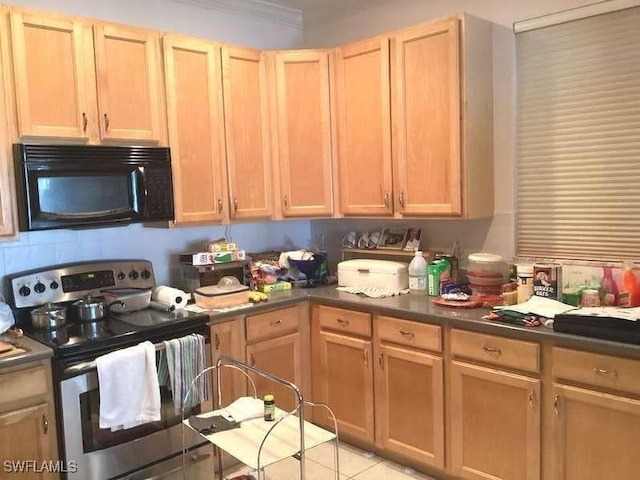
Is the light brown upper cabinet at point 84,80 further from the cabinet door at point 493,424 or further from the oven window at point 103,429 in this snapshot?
the cabinet door at point 493,424

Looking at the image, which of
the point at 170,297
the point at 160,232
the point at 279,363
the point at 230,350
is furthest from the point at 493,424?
the point at 160,232

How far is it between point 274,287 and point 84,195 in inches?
47.9

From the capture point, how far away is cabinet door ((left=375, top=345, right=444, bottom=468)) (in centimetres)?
279

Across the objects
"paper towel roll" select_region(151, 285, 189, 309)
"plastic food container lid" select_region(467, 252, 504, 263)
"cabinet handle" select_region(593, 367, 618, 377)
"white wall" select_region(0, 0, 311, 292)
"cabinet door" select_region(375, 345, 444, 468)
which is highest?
"white wall" select_region(0, 0, 311, 292)

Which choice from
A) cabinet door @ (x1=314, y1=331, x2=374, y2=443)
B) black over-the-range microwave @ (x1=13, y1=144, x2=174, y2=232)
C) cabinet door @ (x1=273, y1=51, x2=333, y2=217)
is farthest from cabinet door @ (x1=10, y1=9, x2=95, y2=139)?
cabinet door @ (x1=314, y1=331, x2=374, y2=443)

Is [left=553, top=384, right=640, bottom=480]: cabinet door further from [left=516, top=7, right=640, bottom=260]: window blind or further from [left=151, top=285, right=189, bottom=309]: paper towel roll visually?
[left=151, top=285, right=189, bottom=309]: paper towel roll

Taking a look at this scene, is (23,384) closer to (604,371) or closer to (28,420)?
(28,420)

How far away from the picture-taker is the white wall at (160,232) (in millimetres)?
2885

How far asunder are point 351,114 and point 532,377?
1.83 meters

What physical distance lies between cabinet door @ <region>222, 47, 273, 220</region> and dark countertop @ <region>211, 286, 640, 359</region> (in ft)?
1.90

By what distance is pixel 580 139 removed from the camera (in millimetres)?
2838

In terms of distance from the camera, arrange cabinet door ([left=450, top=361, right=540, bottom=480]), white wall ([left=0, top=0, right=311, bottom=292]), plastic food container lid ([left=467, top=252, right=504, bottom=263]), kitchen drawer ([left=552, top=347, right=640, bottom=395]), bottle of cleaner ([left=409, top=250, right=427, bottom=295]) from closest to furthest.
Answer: kitchen drawer ([left=552, top=347, right=640, bottom=395]) → cabinet door ([left=450, top=361, right=540, bottom=480]) → white wall ([left=0, top=0, right=311, bottom=292]) → plastic food container lid ([left=467, top=252, right=504, bottom=263]) → bottle of cleaner ([left=409, top=250, right=427, bottom=295])

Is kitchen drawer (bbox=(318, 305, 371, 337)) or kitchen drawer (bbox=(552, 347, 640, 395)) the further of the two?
kitchen drawer (bbox=(318, 305, 371, 337))

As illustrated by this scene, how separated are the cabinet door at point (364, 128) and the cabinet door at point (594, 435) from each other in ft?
4.69
